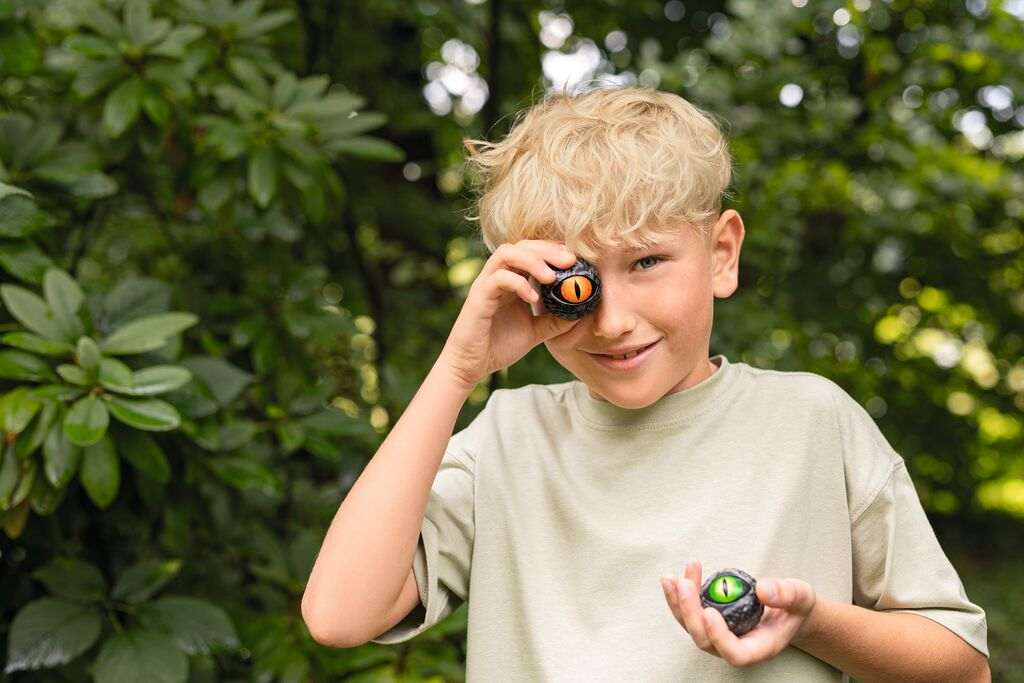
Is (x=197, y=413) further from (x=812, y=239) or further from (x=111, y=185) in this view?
(x=812, y=239)

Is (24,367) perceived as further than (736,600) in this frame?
Yes

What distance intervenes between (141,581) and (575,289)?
140 centimetres

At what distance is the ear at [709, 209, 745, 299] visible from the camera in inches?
59.4

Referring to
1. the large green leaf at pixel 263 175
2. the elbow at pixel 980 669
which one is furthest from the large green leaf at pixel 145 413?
the elbow at pixel 980 669

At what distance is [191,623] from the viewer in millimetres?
2223

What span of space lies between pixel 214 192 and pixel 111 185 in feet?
1.03

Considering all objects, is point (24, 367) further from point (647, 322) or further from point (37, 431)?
point (647, 322)

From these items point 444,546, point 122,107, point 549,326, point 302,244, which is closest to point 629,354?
point 549,326

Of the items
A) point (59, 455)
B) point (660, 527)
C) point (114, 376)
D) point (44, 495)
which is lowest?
point (44, 495)

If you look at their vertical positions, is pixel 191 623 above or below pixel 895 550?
below

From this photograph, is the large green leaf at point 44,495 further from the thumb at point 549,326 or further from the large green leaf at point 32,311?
the thumb at point 549,326

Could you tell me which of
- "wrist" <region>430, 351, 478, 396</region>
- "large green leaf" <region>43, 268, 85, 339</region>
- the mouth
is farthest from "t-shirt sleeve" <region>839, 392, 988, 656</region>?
"large green leaf" <region>43, 268, 85, 339</region>

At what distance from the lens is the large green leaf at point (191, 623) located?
2184 mm

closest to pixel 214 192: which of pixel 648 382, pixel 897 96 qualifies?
pixel 648 382
